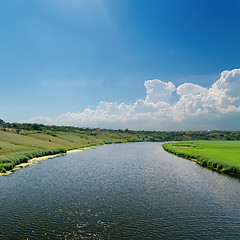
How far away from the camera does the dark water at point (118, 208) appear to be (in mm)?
20328

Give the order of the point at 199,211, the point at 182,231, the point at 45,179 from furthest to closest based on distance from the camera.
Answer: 1. the point at 45,179
2. the point at 199,211
3. the point at 182,231

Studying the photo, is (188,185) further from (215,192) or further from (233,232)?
(233,232)

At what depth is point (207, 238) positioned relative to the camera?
63.5 feet

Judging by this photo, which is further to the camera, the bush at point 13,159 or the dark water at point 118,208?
the bush at point 13,159

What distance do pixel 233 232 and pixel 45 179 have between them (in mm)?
36260

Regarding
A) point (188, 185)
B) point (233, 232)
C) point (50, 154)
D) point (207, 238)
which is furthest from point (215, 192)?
point (50, 154)

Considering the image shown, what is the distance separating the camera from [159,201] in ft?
96.2

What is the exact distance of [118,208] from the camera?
1049 inches

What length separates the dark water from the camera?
66.7 ft

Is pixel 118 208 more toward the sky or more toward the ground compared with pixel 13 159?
more toward the ground

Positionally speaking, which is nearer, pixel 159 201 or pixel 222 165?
pixel 159 201

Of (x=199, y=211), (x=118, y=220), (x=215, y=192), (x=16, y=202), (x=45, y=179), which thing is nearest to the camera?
(x=118, y=220)

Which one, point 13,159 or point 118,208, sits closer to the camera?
point 118,208

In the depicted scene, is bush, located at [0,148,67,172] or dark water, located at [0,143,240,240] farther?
bush, located at [0,148,67,172]
